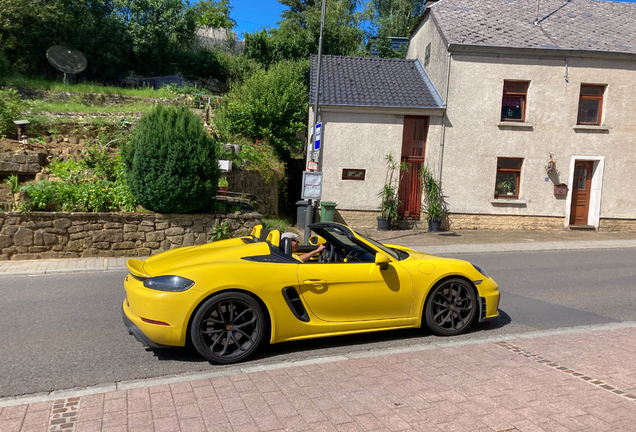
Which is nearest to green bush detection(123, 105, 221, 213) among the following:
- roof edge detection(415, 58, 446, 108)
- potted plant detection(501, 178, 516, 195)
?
roof edge detection(415, 58, 446, 108)

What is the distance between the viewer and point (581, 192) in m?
17.6

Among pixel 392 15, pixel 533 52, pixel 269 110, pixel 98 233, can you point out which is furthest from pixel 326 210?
pixel 392 15

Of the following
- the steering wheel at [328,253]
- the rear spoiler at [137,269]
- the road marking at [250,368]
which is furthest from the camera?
the steering wheel at [328,253]

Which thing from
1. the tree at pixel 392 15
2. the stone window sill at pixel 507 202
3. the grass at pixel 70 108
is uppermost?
the tree at pixel 392 15

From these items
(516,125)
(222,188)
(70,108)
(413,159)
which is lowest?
(222,188)

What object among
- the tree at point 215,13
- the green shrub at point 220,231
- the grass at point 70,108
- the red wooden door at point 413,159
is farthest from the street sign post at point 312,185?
the tree at point 215,13

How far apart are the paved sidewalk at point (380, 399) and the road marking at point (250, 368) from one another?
3 cm

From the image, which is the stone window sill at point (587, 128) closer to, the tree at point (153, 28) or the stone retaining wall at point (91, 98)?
the stone retaining wall at point (91, 98)

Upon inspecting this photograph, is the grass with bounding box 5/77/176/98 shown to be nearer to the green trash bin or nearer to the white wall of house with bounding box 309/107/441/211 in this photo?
the white wall of house with bounding box 309/107/441/211

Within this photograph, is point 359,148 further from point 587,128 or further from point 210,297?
point 210,297

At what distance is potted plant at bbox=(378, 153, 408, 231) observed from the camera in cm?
1638

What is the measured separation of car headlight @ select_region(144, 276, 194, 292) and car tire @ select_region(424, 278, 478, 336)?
8.46 feet

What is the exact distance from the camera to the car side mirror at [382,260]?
16.3 feet

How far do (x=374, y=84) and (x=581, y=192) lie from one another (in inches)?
336
